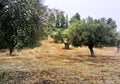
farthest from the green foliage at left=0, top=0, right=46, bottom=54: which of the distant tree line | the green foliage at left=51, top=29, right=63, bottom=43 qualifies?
the green foliage at left=51, top=29, right=63, bottom=43

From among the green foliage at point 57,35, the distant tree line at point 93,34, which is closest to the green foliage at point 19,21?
the distant tree line at point 93,34

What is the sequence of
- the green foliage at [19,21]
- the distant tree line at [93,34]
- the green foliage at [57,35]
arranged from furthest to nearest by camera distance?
1. the green foliage at [57,35]
2. the distant tree line at [93,34]
3. the green foliage at [19,21]

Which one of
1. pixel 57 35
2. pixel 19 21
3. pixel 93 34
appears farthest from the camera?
pixel 57 35

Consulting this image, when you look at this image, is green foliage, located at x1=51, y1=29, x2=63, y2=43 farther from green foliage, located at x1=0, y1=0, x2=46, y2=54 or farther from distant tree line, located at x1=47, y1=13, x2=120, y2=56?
green foliage, located at x1=0, y1=0, x2=46, y2=54

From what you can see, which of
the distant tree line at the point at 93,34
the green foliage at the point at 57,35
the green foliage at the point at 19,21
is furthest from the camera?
the green foliage at the point at 57,35

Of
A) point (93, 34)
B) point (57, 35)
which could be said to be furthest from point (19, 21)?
point (57, 35)

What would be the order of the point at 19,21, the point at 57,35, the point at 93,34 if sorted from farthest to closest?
the point at 57,35, the point at 93,34, the point at 19,21

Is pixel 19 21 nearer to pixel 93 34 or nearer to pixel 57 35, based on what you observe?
pixel 93 34

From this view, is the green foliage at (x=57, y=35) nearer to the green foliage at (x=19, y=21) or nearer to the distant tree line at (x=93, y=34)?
the distant tree line at (x=93, y=34)

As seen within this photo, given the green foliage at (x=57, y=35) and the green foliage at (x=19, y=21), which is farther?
the green foliage at (x=57, y=35)

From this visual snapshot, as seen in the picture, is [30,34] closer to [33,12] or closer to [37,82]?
[33,12]

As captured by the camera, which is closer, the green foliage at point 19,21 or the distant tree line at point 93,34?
the green foliage at point 19,21

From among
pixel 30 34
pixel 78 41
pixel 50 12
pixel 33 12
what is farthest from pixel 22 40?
pixel 78 41

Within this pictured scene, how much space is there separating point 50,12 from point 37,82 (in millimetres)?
4059
